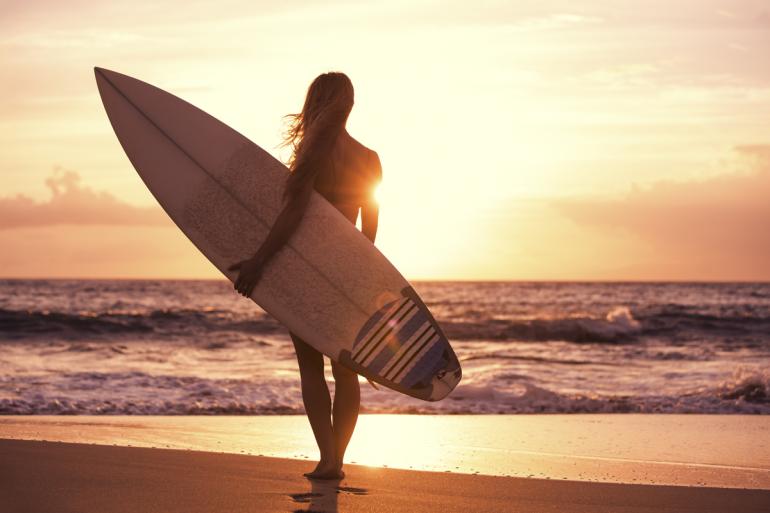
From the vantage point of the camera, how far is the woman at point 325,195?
327 cm

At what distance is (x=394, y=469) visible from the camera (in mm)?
3645

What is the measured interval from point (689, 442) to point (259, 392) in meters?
3.71

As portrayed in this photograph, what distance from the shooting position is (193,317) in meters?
19.9

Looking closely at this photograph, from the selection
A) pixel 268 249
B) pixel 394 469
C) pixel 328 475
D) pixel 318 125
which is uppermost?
pixel 318 125

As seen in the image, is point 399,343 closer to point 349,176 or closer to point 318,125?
point 349,176

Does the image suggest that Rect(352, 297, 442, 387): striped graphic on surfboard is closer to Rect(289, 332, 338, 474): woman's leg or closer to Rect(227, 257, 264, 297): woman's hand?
Rect(289, 332, 338, 474): woman's leg

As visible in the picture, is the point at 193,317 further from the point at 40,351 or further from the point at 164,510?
the point at 164,510

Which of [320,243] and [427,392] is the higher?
[320,243]

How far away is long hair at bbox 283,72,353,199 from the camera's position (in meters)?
3.24

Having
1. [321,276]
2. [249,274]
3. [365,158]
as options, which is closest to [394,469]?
[321,276]

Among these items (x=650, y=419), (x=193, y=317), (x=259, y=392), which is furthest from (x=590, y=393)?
(x=193, y=317)

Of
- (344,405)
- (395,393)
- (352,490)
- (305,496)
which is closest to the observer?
(305,496)

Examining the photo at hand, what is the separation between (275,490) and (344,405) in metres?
0.47

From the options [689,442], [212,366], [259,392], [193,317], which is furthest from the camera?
[193,317]
